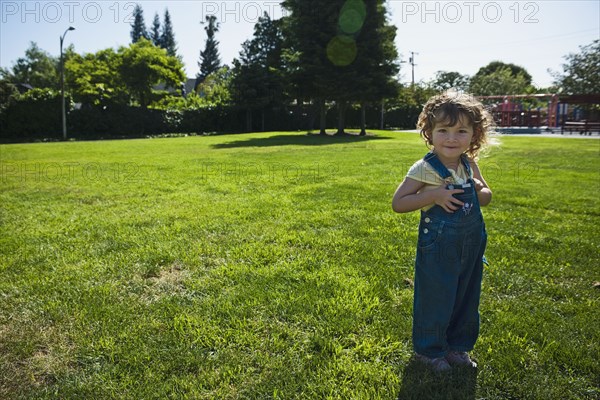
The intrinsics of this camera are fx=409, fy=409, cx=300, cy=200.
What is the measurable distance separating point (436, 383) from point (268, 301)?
1.23 metres

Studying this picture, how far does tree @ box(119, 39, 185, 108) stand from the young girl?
34400 mm

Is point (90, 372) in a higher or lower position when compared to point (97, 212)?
lower

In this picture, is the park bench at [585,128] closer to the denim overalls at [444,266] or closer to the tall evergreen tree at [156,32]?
the denim overalls at [444,266]

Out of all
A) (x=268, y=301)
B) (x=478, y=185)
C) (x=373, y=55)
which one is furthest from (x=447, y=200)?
(x=373, y=55)

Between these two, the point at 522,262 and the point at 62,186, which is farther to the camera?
the point at 62,186

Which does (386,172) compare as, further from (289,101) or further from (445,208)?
(289,101)

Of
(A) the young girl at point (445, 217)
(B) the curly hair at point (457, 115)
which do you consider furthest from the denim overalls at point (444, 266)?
(B) the curly hair at point (457, 115)

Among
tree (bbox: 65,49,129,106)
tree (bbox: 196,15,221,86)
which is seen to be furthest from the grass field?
tree (bbox: 196,15,221,86)

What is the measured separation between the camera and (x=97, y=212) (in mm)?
5461

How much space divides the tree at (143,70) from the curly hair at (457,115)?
34.3 m

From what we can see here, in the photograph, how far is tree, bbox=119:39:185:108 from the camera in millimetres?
33344

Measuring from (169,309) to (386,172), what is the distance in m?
6.93

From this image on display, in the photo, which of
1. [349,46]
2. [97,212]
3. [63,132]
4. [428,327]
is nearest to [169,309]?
[428,327]

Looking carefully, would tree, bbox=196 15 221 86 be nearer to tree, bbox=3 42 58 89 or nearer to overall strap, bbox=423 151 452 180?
tree, bbox=3 42 58 89
